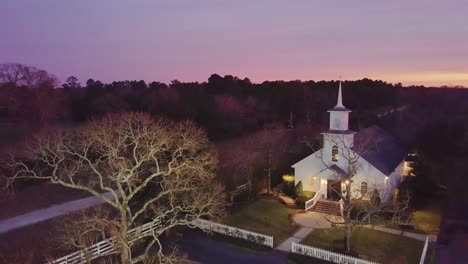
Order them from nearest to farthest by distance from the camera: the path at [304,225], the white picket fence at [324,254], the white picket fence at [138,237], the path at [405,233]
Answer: the white picket fence at [138,237], the white picket fence at [324,254], the path at [304,225], the path at [405,233]

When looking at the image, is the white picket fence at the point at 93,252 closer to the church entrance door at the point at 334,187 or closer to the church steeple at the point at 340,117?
the church entrance door at the point at 334,187

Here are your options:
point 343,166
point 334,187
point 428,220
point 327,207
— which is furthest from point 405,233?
point 343,166

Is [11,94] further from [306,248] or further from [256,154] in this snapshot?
[306,248]

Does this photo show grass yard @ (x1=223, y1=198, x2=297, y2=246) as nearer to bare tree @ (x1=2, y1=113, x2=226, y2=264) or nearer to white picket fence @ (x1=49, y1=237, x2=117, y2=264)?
bare tree @ (x1=2, y1=113, x2=226, y2=264)

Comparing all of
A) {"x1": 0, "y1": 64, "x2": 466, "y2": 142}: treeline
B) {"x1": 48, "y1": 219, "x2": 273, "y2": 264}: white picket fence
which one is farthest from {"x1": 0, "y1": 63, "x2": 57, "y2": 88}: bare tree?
{"x1": 48, "y1": 219, "x2": 273, "y2": 264}: white picket fence

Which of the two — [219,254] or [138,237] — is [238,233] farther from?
[138,237]


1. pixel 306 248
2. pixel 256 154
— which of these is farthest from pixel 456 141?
pixel 306 248

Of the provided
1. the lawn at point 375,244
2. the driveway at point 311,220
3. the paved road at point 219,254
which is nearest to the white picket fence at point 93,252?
the paved road at point 219,254
